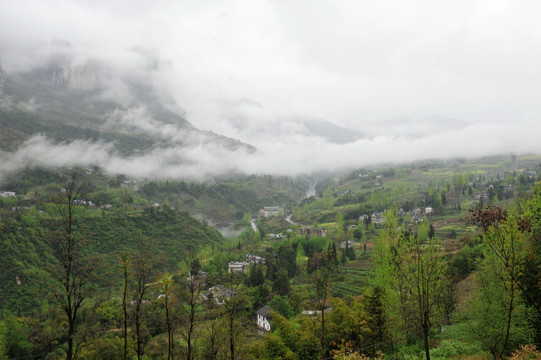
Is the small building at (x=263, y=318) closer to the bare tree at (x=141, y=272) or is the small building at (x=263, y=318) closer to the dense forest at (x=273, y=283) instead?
the dense forest at (x=273, y=283)

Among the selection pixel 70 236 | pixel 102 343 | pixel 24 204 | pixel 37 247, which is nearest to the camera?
pixel 70 236

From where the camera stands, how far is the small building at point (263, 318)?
5391 cm

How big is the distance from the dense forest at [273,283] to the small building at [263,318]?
564mm

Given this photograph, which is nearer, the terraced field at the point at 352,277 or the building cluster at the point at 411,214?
the terraced field at the point at 352,277

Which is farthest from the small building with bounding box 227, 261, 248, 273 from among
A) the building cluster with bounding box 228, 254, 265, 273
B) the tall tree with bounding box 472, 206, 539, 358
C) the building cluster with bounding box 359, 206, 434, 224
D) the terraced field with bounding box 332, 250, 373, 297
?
the tall tree with bounding box 472, 206, 539, 358

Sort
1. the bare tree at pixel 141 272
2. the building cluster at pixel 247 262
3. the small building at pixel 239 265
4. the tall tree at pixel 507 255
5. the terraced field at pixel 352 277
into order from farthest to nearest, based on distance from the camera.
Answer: the building cluster at pixel 247 262 → the small building at pixel 239 265 → the terraced field at pixel 352 277 → the bare tree at pixel 141 272 → the tall tree at pixel 507 255

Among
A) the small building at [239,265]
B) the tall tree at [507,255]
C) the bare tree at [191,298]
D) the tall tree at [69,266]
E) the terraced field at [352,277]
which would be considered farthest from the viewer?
the small building at [239,265]

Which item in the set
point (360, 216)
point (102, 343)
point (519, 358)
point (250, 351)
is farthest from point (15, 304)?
point (360, 216)

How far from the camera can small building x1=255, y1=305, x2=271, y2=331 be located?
53912 millimetres

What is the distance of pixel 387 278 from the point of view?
28422 millimetres

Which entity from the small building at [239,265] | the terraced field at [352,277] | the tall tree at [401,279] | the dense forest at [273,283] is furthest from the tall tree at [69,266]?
the small building at [239,265]

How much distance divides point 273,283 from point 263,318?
40.8 ft

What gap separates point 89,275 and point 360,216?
132 m

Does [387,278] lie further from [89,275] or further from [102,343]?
[102,343]
